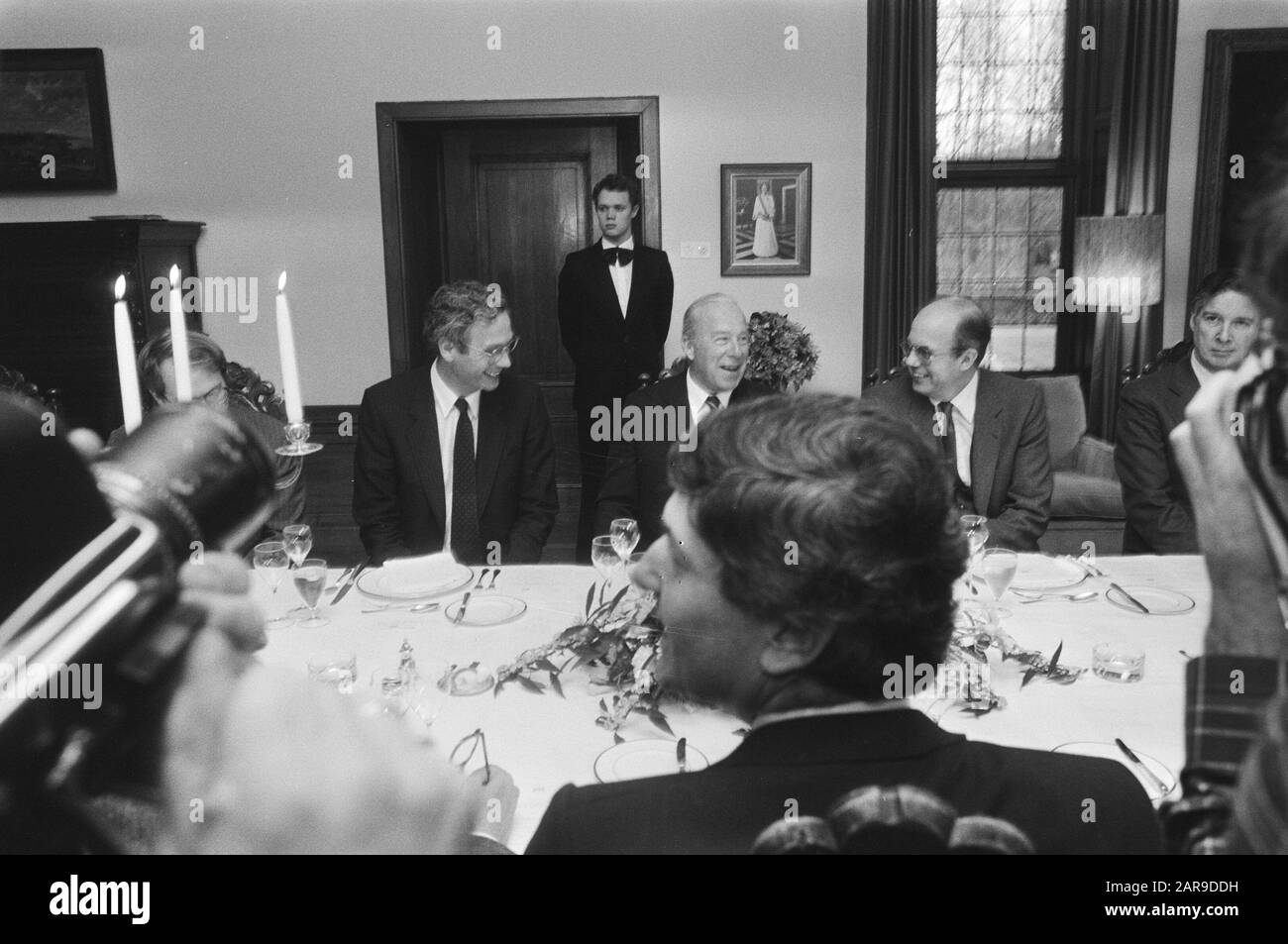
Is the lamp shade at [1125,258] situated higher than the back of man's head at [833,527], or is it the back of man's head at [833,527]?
the lamp shade at [1125,258]

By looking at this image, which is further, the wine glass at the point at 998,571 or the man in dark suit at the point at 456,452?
the man in dark suit at the point at 456,452

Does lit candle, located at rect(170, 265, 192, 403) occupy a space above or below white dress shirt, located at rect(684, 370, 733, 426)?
above

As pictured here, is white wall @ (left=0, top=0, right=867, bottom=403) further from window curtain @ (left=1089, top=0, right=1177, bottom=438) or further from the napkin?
the napkin

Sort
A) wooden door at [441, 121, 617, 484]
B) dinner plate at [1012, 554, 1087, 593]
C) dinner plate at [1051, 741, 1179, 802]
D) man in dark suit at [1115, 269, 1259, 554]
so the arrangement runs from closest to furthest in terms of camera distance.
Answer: dinner plate at [1051, 741, 1179, 802] → dinner plate at [1012, 554, 1087, 593] → man in dark suit at [1115, 269, 1259, 554] → wooden door at [441, 121, 617, 484]

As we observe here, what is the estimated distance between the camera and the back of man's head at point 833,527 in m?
0.89

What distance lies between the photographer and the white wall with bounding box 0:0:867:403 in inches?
187

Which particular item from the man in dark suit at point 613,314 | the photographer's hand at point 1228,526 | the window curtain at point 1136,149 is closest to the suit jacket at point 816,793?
the photographer's hand at point 1228,526

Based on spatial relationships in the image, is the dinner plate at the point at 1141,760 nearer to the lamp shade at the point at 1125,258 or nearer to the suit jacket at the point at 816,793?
the suit jacket at the point at 816,793

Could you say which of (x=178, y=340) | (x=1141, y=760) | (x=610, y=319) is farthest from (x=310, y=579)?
(x=610, y=319)

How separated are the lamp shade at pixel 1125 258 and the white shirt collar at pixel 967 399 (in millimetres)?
1783

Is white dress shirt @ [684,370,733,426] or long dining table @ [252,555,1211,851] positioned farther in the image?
white dress shirt @ [684,370,733,426]

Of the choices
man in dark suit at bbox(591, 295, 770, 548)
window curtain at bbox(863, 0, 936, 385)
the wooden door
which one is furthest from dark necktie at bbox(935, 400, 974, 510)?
the wooden door
